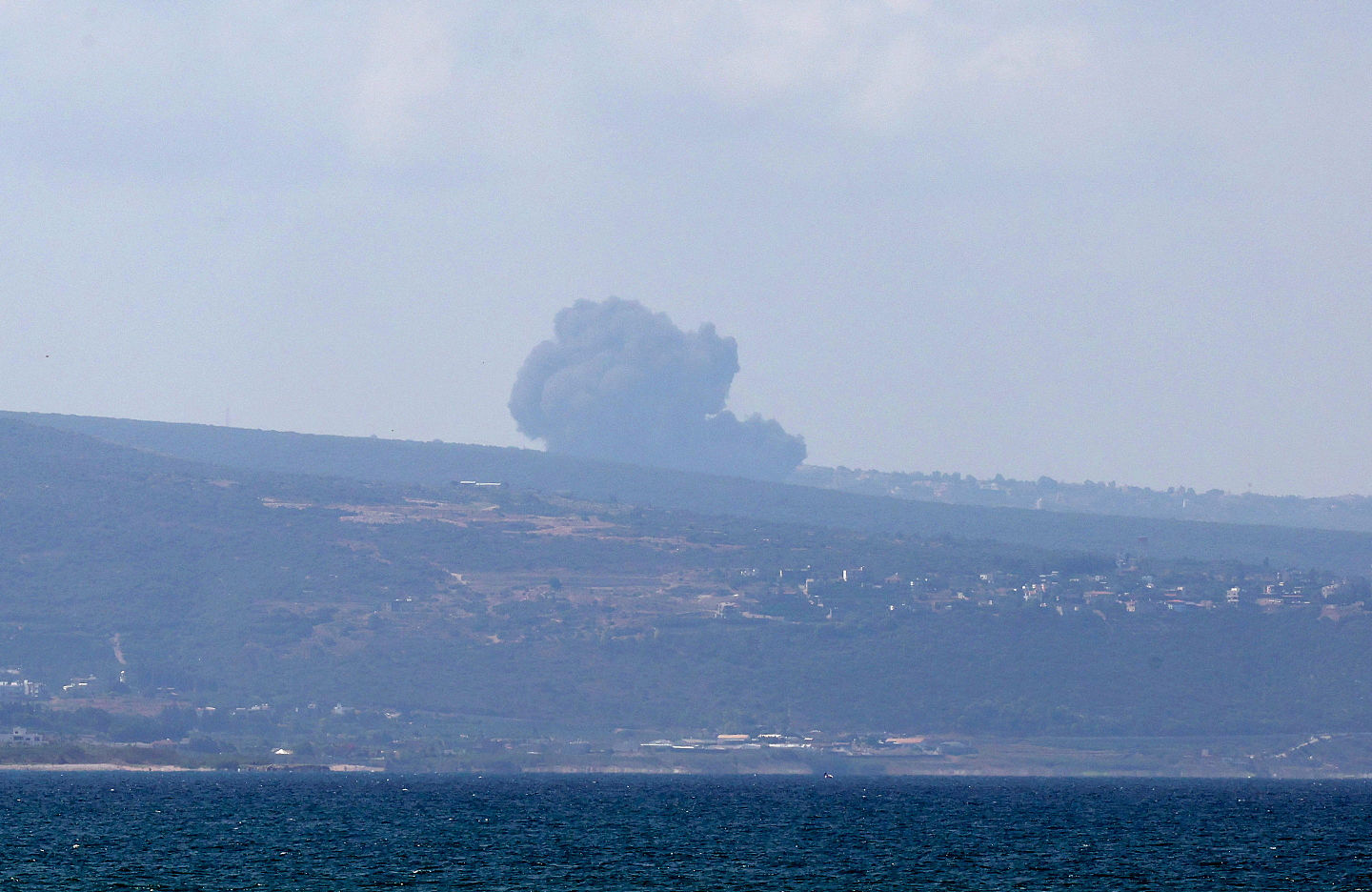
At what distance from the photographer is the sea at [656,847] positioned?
97.4m

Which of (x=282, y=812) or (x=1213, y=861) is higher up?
(x=1213, y=861)

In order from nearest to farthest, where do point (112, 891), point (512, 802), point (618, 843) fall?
point (112, 891)
point (618, 843)
point (512, 802)

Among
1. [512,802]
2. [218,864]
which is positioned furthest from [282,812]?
[218,864]

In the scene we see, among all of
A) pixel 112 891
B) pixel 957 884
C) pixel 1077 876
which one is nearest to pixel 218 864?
pixel 112 891

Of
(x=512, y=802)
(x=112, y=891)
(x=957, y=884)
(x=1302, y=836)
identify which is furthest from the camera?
(x=512, y=802)

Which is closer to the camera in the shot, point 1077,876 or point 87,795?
point 1077,876

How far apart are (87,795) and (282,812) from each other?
41.5 meters

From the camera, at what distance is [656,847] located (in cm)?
12181

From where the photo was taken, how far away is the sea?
9744 cm

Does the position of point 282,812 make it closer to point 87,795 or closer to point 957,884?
point 87,795

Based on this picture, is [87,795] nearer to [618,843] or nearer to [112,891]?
[618,843]

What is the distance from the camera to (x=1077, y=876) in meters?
102

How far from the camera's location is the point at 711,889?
92688 mm

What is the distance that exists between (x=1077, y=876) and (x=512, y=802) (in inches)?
3933
